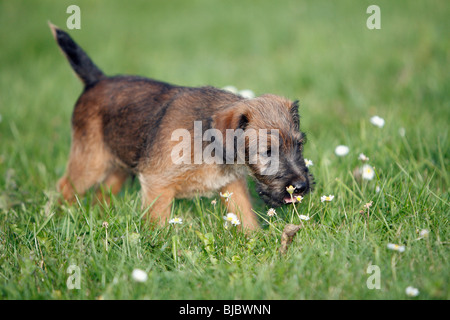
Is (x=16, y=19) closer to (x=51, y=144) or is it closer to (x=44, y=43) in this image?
(x=44, y=43)

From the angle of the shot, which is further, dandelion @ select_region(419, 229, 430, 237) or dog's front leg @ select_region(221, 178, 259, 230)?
dog's front leg @ select_region(221, 178, 259, 230)

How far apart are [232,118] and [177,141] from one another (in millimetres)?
517

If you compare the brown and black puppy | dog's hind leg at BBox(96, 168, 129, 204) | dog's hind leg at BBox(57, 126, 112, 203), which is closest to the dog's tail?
the brown and black puppy

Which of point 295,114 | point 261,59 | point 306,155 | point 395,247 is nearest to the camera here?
point 395,247

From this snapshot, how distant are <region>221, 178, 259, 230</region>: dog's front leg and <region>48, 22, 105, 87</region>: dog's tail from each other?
1.65 m

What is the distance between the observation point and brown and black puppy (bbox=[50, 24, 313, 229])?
2.91 meters

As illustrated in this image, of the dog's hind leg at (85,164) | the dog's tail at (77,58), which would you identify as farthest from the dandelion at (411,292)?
the dog's tail at (77,58)

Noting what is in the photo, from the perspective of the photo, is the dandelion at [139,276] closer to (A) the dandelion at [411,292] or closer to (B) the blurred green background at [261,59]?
(A) the dandelion at [411,292]

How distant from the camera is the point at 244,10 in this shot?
927 cm

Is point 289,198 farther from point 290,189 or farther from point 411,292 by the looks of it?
point 411,292

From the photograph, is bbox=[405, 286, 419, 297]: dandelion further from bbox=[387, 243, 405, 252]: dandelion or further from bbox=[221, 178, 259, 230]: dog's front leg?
bbox=[221, 178, 259, 230]: dog's front leg

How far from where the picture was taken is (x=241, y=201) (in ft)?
11.1

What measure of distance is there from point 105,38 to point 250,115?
6.51 metres

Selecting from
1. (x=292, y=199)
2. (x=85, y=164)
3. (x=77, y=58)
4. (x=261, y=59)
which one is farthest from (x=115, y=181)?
(x=261, y=59)
